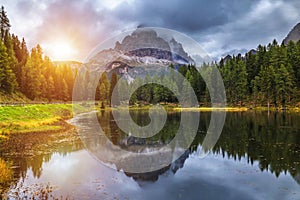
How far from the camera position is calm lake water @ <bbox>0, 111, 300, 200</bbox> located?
50.6ft

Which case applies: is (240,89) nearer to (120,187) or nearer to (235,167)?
(235,167)

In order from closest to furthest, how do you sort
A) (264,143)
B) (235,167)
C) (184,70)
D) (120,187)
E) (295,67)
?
(120,187) → (235,167) → (264,143) → (295,67) → (184,70)

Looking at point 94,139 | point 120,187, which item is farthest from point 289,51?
point 120,187

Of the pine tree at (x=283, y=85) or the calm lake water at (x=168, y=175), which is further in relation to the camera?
the pine tree at (x=283, y=85)

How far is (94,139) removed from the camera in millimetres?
35531

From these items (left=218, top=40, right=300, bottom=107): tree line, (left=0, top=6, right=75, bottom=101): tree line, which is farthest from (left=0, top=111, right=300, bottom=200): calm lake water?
(left=218, top=40, right=300, bottom=107): tree line

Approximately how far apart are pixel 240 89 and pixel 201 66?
33666 millimetres

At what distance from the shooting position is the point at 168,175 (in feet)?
63.7

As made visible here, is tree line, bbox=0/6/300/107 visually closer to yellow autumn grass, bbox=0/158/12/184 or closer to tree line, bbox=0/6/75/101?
tree line, bbox=0/6/75/101

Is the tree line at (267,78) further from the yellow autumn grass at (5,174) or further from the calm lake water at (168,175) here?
the yellow autumn grass at (5,174)

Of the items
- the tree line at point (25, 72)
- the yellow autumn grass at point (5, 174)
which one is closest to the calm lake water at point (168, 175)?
the yellow autumn grass at point (5, 174)

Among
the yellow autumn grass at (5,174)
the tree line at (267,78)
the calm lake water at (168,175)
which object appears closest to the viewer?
the calm lake water at (168,175)

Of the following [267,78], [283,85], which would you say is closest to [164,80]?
[267,78]

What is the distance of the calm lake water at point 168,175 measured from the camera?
15.4m
